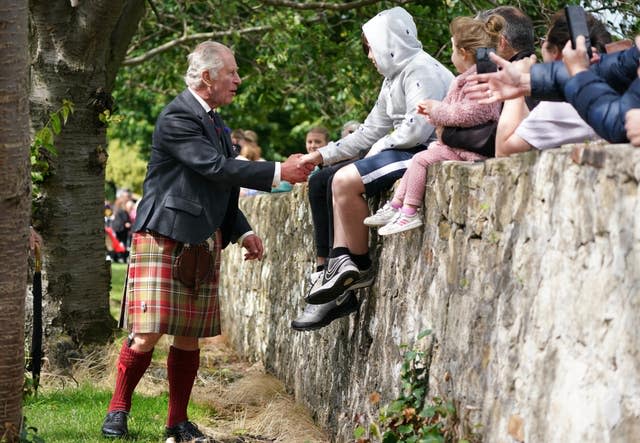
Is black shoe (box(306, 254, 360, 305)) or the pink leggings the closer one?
the pink leggings

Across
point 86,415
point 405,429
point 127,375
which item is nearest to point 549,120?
point 405,429

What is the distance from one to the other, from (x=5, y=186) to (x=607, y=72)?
2395mm

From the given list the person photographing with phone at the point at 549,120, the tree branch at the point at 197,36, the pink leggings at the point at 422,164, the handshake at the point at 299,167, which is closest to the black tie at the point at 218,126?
the handshake at the point at 299,167

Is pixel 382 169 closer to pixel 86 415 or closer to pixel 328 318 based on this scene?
pixel 328 318

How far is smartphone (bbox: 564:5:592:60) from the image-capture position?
12.5 ft

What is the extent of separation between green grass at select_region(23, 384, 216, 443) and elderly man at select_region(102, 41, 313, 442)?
171 mm

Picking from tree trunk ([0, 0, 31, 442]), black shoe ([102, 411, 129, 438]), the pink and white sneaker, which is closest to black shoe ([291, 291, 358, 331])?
the pink and white sneaker

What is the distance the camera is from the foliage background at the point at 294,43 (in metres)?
10.8

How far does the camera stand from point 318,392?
6.78 meters

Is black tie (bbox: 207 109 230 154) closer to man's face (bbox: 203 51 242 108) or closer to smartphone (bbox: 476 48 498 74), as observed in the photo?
man's face (bbox: 203 51 242 108)

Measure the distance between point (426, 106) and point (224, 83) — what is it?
5.50ft

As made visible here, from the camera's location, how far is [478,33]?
16.6 feet

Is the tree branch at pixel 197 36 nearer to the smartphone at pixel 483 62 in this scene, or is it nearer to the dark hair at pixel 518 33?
the dark hair at pixel 518 33

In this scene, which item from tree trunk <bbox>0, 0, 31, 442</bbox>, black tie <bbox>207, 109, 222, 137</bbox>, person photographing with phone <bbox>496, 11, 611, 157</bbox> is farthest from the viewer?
black tie <bbox>207, 109, 222, 137</bbox>
